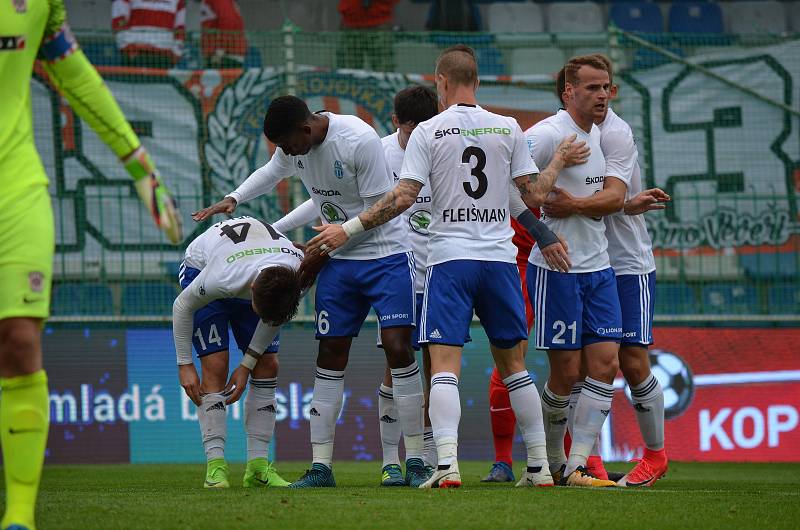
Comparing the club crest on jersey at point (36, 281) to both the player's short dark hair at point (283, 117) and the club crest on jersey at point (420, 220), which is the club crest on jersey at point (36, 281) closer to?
the player's short dark hair at point (283, 117)

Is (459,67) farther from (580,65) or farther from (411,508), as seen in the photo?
(411,508)

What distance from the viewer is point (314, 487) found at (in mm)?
6496

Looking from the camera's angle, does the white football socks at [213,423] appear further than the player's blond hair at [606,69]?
No

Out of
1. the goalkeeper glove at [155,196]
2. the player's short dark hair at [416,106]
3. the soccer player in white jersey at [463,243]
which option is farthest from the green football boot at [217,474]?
the goalkeeper glove at [155,196]

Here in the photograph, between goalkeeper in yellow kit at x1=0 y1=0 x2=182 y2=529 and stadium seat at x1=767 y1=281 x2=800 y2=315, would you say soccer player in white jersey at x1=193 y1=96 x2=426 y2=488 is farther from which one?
stadium seat at x1=767 y1=281 x2=800 y2=315

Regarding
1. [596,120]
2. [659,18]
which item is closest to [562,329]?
[596,120]

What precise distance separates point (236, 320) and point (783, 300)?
6538mm

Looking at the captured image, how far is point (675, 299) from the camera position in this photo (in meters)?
11.5

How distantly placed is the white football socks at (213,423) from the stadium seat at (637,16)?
11340 millimetres

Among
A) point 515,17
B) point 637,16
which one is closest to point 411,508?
point 515,17

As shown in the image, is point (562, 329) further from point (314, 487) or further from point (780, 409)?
point (780, 409)

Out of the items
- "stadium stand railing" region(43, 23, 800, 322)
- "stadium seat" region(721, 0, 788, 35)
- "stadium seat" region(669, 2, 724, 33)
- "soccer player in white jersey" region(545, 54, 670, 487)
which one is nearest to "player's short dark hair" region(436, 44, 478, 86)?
"soccer player in white jersey" region(545, 54, 670, 487)

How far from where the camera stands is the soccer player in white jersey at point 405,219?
24.0ft

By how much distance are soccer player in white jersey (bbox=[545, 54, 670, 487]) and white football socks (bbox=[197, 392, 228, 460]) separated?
2380 mm
